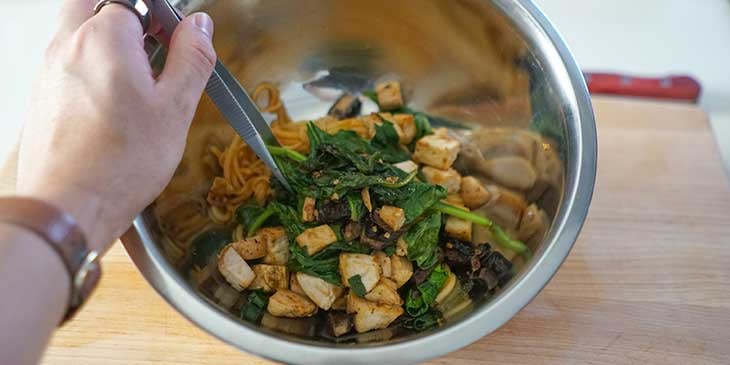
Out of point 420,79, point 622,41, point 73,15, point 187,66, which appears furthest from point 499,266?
point 622,41

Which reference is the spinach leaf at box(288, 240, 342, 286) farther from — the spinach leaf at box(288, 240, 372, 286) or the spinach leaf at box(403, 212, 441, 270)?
the spinach leaf at box(403, 212, 441, 270)

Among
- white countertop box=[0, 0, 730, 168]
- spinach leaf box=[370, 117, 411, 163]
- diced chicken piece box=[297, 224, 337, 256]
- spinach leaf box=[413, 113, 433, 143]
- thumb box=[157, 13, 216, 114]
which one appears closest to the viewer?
thumb box=[157, 13, 216, 114]

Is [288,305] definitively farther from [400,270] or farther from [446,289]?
[446,289]

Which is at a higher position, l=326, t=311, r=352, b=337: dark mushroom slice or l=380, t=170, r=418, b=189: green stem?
l=380, t=170, r=418, b=189: green stem

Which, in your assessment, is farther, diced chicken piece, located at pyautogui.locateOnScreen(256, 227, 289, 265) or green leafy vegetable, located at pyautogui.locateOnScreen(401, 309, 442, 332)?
diced chicken piece, located at pyautogui.locateOnScreen(256, 227, 289, 265)

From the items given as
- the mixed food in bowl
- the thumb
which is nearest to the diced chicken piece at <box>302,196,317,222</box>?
the mixed food in bowl

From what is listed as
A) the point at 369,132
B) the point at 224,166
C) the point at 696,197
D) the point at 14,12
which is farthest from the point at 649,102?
the point at 14,12
